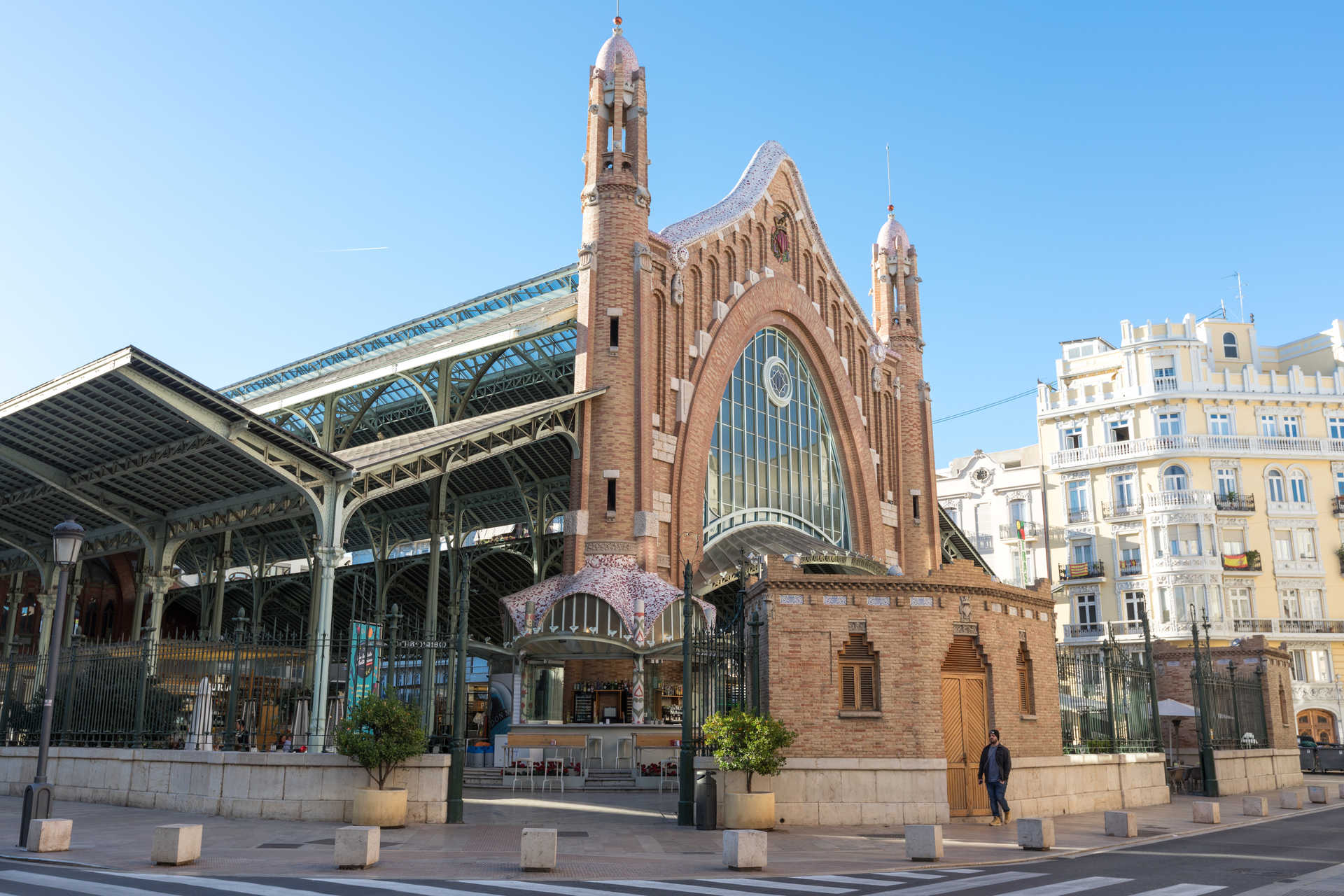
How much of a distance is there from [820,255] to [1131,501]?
23.2m

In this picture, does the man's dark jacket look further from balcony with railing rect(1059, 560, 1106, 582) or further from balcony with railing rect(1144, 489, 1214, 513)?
balcony with railing rect(1059, 560, 1106, 582)

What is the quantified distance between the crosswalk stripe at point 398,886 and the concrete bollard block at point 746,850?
8.57ft

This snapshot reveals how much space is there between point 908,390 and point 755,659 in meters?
33.3

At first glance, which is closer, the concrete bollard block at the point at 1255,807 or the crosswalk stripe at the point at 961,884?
the crosswalk stripe at the point at 961,884

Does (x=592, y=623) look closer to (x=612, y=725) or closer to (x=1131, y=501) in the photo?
(x=612, y=725)

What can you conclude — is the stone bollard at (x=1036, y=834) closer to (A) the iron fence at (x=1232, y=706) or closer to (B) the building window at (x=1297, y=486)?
(A) the iron fence at (x=1232, y=706)

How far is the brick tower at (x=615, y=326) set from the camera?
3550 centimetres

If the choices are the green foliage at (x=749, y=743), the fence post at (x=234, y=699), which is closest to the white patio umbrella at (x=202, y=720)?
the fence post at (x=234, y=699)

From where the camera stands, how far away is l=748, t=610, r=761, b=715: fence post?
20.3 m

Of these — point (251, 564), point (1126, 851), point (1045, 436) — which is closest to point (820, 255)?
point (1045, 436)

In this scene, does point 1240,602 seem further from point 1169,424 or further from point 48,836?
point 48,836

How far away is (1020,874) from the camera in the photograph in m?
13.5

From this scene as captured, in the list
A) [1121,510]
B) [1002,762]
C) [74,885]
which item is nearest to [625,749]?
[1002,762]

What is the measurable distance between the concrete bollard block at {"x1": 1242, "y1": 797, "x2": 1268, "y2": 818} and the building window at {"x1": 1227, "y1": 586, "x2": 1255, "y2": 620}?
35383 mm
